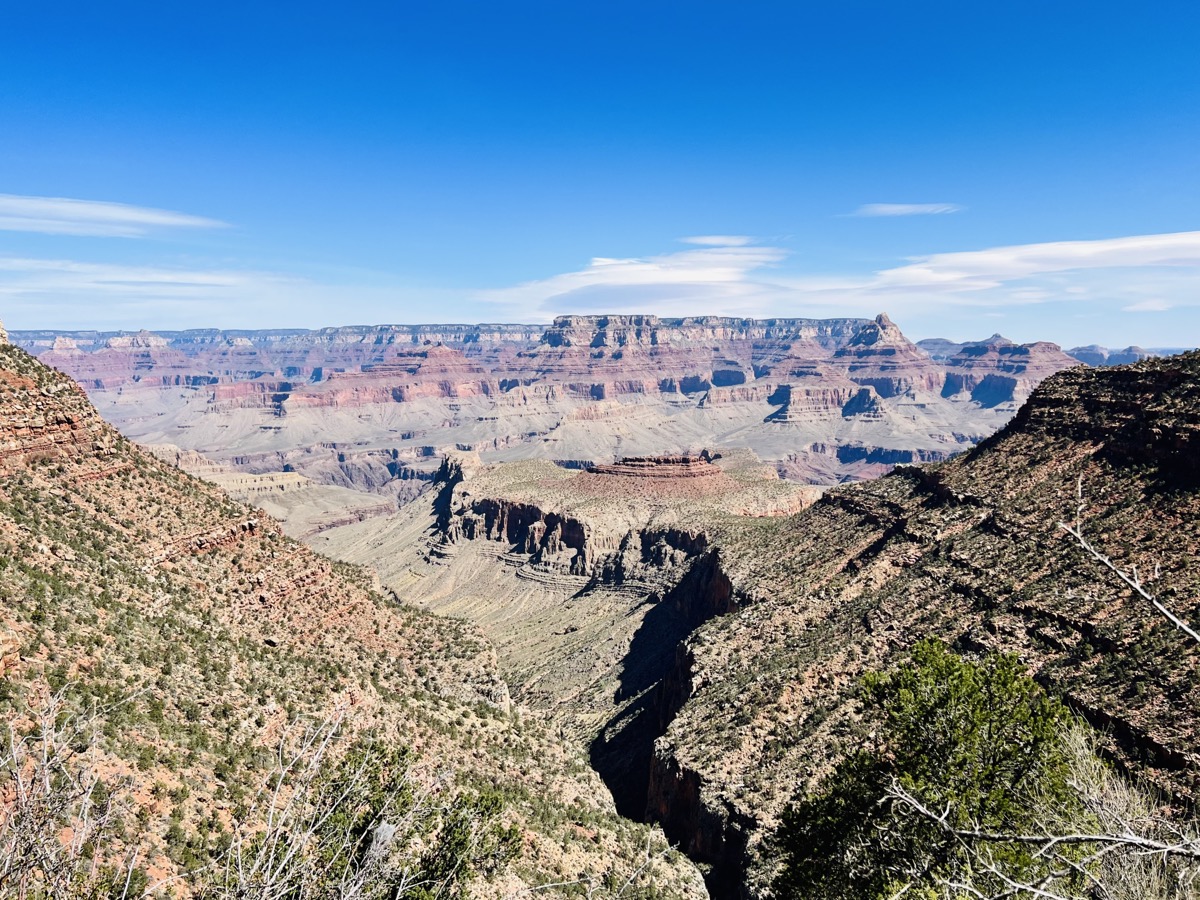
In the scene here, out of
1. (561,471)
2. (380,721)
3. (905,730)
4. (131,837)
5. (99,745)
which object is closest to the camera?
(131,837)

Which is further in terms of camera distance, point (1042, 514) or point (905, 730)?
point (1042, 514)

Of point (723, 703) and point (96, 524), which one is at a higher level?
point (96, 524)

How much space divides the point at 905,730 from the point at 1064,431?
123 feet

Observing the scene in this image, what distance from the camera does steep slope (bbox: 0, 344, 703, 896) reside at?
21.7 m

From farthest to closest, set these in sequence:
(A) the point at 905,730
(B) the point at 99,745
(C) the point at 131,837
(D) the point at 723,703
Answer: (D) the point at 723,703, (A) the point at 905,730, (B) the point at 99,745, (C) the point at 131,837

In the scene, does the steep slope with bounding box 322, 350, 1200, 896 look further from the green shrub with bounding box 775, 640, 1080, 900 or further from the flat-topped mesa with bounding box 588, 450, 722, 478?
the flat-topped mesa with bounding box 588, 450, 722, 478

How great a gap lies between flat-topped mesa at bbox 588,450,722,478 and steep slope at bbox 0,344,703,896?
76278 mm

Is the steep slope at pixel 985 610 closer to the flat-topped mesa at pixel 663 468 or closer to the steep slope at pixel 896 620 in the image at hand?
the steep slope at pixel 896 620

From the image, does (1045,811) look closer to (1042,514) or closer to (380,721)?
(380,721)

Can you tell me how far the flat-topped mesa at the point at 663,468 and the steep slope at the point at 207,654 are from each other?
250 feet

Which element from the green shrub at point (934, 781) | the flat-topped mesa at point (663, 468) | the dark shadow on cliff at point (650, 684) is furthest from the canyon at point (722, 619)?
the flat-topped mesa at point (663, 468)

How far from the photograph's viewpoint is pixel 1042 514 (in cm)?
4381

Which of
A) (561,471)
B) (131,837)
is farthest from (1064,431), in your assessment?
(561,471)

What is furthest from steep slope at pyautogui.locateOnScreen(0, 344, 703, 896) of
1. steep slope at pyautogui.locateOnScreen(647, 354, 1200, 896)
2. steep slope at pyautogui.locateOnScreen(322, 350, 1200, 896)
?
steep slope at pyautogui.locateOnScreen(322, 350, 1200, 896)
